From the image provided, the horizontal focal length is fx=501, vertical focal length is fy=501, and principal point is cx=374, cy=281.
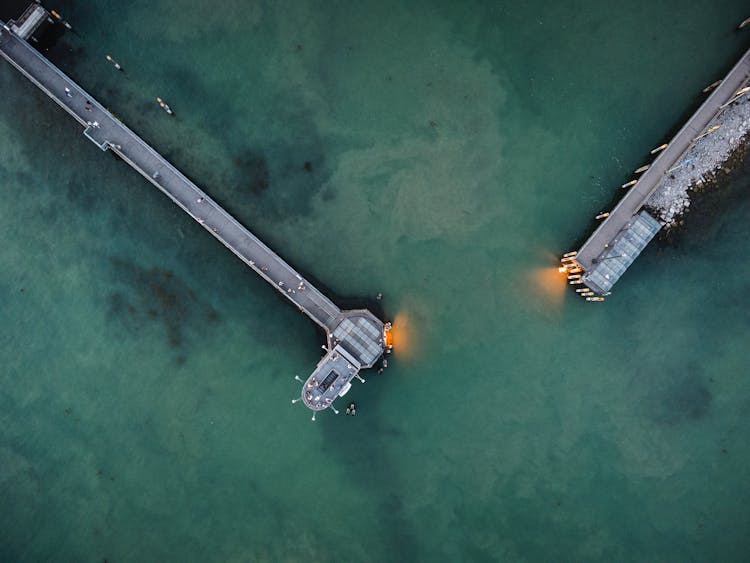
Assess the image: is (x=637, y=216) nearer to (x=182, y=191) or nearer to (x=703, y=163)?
(x=703, y=163)

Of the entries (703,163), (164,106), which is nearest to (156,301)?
(164,106)

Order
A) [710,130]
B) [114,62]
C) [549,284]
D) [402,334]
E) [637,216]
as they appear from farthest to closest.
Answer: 1. [402,334]
2. [549,284]
3. [114,62]
4. [710,130]
5. [637,216]

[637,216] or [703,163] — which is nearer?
[637,216]

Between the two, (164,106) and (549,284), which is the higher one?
(549,284)

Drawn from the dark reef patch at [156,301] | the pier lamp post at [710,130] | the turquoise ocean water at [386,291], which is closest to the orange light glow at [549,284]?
the turquoise ocean water at [386,291]

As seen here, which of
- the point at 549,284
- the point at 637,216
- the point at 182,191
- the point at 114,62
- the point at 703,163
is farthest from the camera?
the point at 549,284

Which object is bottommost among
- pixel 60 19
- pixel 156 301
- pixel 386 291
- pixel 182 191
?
pixel 156 301

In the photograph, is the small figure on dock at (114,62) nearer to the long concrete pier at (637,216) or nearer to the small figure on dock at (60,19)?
the small figure on dock at (60,19)

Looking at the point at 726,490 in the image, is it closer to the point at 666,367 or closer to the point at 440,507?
the point at 666,367
